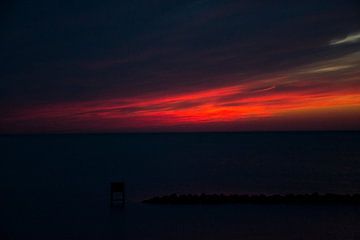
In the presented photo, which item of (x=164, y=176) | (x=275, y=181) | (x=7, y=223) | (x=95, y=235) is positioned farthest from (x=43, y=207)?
(x=275, y=181)

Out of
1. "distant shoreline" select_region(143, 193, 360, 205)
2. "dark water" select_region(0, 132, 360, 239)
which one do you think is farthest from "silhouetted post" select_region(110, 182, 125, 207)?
"distant shoreline" select_region(143, 193, 360, 205)

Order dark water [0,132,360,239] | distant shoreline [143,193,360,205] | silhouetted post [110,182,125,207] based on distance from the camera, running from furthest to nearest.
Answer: silhouetted post [110,182,125,207] < distant shoreline [143,193,360,205] < dark water [0,132,360,239]

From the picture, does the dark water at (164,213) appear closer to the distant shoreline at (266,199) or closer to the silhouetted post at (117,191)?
the silhouetted post at (117,191)

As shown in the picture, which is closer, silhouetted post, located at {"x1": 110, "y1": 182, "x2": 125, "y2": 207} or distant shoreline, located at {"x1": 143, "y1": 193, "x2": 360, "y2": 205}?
distant shoreline, located at {"x1": 143, "y1": 193, "x2": 360, "y2": 205}

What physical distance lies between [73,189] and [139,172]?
299 inches

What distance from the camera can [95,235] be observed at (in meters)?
10.5

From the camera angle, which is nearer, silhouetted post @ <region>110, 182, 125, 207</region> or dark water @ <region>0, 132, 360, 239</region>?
dark water @ <region>0, 132, 360, 239</region>

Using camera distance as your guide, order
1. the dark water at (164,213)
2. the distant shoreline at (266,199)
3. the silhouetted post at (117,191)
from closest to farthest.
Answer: the dark water at (164,213) < the distant shoreline at (266,199) < the silhouetted post at (117,191)

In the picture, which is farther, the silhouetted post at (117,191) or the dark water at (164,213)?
the silhouetted post at (117,191)

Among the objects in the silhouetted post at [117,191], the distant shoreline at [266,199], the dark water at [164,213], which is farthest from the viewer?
the silhouetted post at [117,191]

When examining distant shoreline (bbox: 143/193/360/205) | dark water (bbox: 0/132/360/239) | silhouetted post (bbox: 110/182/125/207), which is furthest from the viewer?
silhouetted post (bbox: 110/182/125/207)


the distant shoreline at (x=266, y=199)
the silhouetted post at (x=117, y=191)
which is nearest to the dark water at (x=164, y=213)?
the silhouetted post at (x=117, y=191)

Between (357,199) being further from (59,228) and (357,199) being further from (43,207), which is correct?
(43,207)

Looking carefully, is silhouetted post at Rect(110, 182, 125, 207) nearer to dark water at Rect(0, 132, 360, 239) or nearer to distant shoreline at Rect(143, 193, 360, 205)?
dark water at Rect(0, 132, 360, 239)
